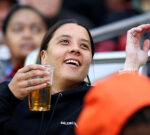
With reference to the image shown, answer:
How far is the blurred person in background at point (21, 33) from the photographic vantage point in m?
4.64

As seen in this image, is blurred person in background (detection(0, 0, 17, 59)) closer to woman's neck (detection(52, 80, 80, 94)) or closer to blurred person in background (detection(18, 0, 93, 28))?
blurred person in background (detection(18, 0, 93, 28))

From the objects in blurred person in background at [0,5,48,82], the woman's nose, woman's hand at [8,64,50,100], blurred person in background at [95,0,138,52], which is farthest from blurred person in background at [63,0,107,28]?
woman's hand at [8,64,50,100]

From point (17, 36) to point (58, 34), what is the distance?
1.67 meters

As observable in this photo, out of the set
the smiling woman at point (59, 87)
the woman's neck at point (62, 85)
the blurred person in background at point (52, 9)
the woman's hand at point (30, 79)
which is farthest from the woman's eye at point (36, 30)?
the woman's hand at point (30, 79)

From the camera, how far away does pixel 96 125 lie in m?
1.51

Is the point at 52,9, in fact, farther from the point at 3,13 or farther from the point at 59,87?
the point at 59,87

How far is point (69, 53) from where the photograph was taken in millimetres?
2875

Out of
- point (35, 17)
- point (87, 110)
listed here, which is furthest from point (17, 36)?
point (87, 110)

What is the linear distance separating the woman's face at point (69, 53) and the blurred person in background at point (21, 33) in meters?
1.51

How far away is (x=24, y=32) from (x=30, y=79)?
2227mm

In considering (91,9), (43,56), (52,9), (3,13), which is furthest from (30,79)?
(91,9)

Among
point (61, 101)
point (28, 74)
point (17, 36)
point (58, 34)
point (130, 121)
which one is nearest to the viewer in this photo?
Result: point (130, 121)

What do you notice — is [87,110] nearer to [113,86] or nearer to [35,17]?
[113,86]

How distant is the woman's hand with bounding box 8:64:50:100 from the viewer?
2500 mm
